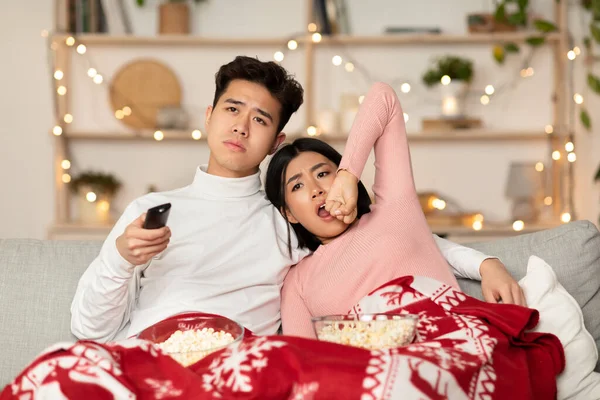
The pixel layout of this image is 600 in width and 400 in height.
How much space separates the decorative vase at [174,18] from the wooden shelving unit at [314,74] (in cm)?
6

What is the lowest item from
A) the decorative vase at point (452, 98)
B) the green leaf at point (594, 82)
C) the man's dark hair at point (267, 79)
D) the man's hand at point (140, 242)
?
the man's hand at point (140, 242)

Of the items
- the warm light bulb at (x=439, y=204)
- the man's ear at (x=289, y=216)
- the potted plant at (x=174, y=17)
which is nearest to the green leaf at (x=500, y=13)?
the warm light bulb at (x=439, y=204)

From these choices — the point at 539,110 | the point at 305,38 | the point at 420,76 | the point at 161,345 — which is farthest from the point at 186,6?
the point at 161,345

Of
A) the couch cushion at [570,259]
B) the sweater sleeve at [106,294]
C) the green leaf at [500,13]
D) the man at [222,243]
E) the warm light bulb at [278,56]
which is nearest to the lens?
the sweater sleeve at [106,294]

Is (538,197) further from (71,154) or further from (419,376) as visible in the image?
(419,376)

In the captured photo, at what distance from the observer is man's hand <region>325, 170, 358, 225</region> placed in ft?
5.74

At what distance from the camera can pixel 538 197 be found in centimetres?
392

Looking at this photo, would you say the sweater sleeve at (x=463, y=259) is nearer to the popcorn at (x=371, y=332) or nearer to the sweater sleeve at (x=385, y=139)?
the sweater sleeve at (x=385, y=139)

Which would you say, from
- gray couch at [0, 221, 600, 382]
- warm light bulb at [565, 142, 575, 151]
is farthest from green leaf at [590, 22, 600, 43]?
gray couch at [0, 221, 600, 382]

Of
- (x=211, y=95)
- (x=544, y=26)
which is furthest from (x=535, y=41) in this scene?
(x=211, y=95)

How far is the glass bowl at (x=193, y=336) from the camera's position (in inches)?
52.0

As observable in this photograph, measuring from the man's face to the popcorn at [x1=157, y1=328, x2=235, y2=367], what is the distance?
54 centimetres

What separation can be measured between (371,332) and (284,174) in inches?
27.4

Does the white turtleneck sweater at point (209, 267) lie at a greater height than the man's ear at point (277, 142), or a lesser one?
lesser
